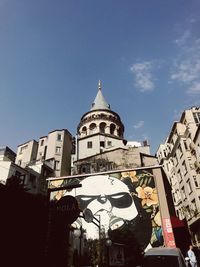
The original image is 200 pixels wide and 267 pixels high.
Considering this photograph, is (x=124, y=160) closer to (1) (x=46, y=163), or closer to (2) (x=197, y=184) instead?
(2) (x=197, y=184)

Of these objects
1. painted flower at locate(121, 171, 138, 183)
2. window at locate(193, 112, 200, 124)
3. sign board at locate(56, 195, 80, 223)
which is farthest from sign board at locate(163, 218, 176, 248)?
sign board at locate(56, 195, 80, 223)

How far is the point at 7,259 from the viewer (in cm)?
712

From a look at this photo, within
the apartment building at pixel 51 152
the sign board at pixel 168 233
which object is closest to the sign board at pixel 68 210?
the sign board at pixel 168 233

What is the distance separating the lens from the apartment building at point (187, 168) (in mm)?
32375

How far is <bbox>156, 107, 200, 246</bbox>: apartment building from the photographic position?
106 feet

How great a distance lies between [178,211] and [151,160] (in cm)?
979

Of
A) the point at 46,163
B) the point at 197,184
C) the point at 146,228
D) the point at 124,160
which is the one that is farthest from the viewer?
the point at 46,163

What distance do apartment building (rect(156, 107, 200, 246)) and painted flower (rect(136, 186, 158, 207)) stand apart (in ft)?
30.1

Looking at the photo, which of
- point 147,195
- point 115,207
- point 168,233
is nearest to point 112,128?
point 147,195

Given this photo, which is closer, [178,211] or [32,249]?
[32,249]

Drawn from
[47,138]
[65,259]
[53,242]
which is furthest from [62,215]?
[47,138]

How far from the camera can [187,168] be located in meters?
35.3

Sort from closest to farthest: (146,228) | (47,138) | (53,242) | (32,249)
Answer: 1. (32,249)
2. (53,242)
3. (146,228)
4. (47,138)

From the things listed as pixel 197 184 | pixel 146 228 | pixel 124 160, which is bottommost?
pixel 146 228
